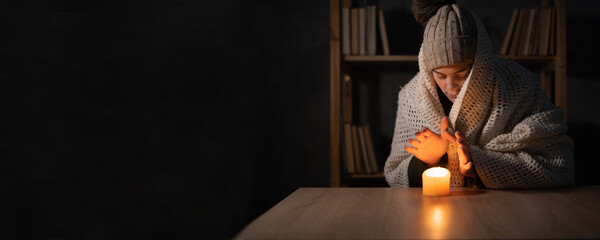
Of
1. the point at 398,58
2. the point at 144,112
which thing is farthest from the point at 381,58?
the point at 144,112

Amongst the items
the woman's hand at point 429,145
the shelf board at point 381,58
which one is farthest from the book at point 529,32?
the woman's hand at point 429,145

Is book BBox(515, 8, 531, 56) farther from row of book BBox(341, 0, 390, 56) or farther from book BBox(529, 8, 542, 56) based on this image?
row of book BBox(341, 0, 390, 56)

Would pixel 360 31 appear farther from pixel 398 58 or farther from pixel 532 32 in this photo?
pixel 532 32

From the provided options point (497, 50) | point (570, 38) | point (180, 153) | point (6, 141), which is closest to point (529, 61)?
point (497, 50)

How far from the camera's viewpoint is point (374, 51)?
2115mm

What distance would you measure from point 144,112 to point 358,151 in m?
1.31

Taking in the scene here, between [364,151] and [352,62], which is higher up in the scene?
[352,62]

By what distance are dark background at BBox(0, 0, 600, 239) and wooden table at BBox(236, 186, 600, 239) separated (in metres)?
0.33

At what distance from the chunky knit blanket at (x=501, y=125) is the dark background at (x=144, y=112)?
63 cm

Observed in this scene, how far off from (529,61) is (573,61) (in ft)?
1.02

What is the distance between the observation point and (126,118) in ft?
3.18

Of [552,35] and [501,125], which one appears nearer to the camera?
[501,125]

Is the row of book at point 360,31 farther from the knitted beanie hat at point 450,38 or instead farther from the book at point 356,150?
the knitted beanie hat at point 450,38

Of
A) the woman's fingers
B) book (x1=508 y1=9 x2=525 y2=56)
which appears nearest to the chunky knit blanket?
the woman's fingers
